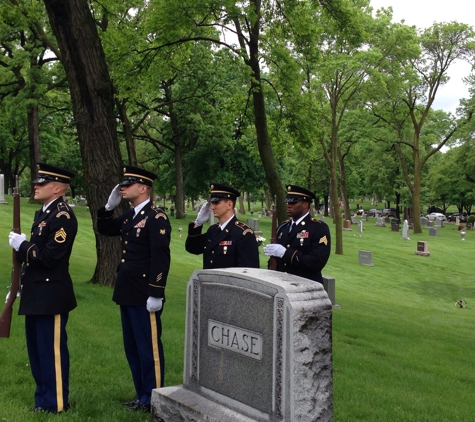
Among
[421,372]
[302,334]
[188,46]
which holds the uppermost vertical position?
[188,46]

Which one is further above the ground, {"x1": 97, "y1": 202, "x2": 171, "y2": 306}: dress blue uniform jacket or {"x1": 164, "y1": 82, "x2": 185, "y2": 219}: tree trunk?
{"x1": 164, "y1": 82, "x2": 185, "y2": 219}: tree trunk

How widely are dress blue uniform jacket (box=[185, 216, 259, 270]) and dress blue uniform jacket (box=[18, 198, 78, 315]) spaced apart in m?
1.55

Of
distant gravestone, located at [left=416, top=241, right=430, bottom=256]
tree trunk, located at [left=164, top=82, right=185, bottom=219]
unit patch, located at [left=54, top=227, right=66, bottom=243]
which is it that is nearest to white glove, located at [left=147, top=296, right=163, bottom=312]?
unit patch, located at [left=54, top=227, right=66, bottom=243]

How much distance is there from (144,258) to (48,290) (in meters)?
0.88

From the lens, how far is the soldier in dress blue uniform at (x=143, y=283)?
4941 millimetres

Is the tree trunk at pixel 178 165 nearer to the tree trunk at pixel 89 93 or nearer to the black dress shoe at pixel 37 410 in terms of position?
the tree trunk at pixel 89 93

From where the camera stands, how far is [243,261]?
5.72 metres

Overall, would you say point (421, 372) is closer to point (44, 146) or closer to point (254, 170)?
point (254, 170)

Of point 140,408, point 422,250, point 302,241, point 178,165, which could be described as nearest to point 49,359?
point 140,408

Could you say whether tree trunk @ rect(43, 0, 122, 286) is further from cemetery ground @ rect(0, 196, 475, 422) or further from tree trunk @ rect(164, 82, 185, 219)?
tree trunk @ rect(164, 82, 185, 219)

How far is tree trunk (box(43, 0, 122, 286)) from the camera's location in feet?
32.7

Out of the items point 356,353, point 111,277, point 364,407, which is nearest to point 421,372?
point 356,353

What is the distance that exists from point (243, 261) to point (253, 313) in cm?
192

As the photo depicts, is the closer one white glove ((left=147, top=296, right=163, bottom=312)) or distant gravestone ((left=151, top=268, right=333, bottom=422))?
distant gravestone ((left=151, top=268, right=333, bottom=422))
